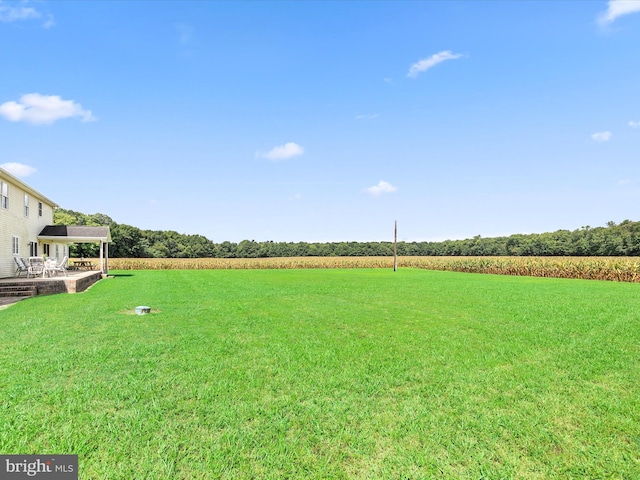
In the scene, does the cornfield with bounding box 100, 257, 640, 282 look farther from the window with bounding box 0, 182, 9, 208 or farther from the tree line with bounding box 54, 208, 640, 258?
the window with bounding box 0, 182, 9, 208

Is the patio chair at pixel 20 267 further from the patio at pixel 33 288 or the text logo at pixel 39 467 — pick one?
the text logo at pixel 39 467

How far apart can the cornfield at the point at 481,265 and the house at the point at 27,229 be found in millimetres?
15182

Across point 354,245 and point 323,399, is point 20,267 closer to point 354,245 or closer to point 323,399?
point 323,399

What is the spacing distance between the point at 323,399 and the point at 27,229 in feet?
76.7

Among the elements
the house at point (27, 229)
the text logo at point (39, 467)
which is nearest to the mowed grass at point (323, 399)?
the text logo at point (39, 467)

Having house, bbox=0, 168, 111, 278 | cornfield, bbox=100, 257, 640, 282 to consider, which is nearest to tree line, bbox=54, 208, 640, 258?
cornfield, bbox=100, 257, 640, 282

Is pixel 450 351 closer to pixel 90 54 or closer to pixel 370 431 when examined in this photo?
pixel 370 431

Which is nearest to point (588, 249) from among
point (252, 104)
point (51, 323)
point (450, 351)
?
point (252, 104)

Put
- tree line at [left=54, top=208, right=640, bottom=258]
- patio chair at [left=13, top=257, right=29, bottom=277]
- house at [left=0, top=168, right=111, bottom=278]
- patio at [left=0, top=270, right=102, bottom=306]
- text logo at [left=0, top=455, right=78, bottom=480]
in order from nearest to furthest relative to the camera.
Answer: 1. text logo at [left=0, top=455, right=78, bottom=480]
2. patio at [left=0, top=270, right=102, bottom=306]
3. house at [left=0, top=168, right=111, bottom=278]
4. patio chair at [left=13, top=257, right=29, bottom=277]
5. tree line at [left=54, top=208, right=640, bottom=258]

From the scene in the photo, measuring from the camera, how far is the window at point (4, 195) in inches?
Answer: 657

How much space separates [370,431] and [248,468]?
106 centimetres

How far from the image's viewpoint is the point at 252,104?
909 inches

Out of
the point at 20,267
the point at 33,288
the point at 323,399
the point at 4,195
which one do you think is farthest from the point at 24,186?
the point at 323,399

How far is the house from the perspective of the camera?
17078mm
